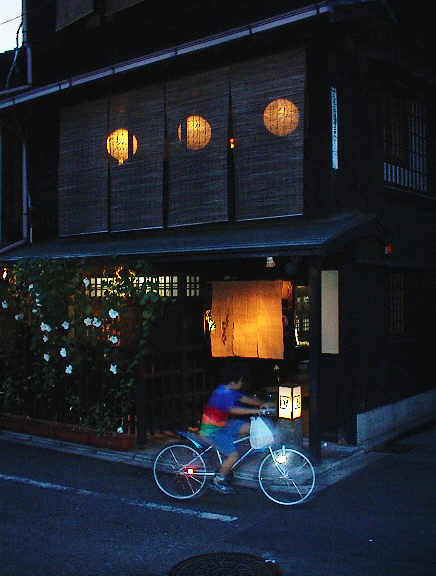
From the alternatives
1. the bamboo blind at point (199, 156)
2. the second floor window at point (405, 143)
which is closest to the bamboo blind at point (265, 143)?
A: the bamboo blind at point (199, 156)

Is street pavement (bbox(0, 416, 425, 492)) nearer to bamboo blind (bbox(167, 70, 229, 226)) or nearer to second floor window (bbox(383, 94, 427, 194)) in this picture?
bamboo blind (bbox(167, 70, 229, 226))

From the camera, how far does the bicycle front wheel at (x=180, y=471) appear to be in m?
8.77

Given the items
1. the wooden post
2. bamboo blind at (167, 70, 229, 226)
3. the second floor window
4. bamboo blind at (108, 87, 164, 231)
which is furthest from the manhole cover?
the second floor window

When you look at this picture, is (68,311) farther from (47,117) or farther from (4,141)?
(4,141)

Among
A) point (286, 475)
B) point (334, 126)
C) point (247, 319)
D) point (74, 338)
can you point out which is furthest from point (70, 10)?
point (286, 475)

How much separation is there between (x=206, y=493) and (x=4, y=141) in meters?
12.0

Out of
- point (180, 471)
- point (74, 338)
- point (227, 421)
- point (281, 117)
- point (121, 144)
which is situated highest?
point (121, 144)

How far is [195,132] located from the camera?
13.2m

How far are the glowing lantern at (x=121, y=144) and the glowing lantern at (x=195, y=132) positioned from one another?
4.26 ft

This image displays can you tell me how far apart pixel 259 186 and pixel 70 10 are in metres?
6.99

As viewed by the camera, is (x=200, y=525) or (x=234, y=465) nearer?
(x=200, y=525)

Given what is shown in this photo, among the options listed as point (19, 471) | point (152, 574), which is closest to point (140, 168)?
point (19, 471)

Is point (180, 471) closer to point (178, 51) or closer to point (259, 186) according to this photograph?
point (259, 186)

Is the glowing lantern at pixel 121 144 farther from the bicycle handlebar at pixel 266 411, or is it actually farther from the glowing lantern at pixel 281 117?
the bicycle handlebar at pixel 266 411
